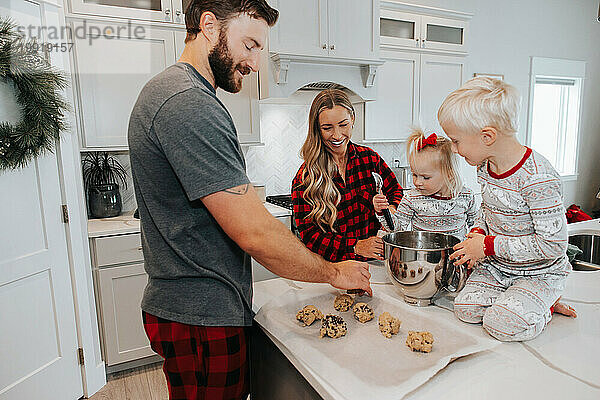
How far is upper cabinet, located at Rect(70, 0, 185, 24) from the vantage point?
2352mm

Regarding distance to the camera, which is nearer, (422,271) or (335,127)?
(422,271)

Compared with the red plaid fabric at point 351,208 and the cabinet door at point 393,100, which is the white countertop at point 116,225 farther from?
the cabinet door at point 393,100

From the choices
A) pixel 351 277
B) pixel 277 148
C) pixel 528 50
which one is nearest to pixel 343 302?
pixel 351 277

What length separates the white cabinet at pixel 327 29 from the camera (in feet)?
9.16

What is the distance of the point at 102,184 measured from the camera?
270 centimetres

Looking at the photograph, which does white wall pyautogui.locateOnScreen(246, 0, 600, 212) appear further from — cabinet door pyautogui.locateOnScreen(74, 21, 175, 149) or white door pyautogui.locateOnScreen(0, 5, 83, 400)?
white door pyautogui.locateOnScreen(0, 5, 83, 400)

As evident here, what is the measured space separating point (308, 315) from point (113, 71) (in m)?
2.13

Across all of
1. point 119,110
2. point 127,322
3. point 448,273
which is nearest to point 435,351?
point 448,273

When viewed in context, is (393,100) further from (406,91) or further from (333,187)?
(333,187)

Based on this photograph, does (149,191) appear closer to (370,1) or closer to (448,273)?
(448,273)

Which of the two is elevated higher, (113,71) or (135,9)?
(135,9)

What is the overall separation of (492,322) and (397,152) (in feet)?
10.2

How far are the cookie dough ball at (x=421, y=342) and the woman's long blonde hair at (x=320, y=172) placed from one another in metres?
0.79

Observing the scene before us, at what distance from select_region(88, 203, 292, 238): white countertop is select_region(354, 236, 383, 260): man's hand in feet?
3.36
